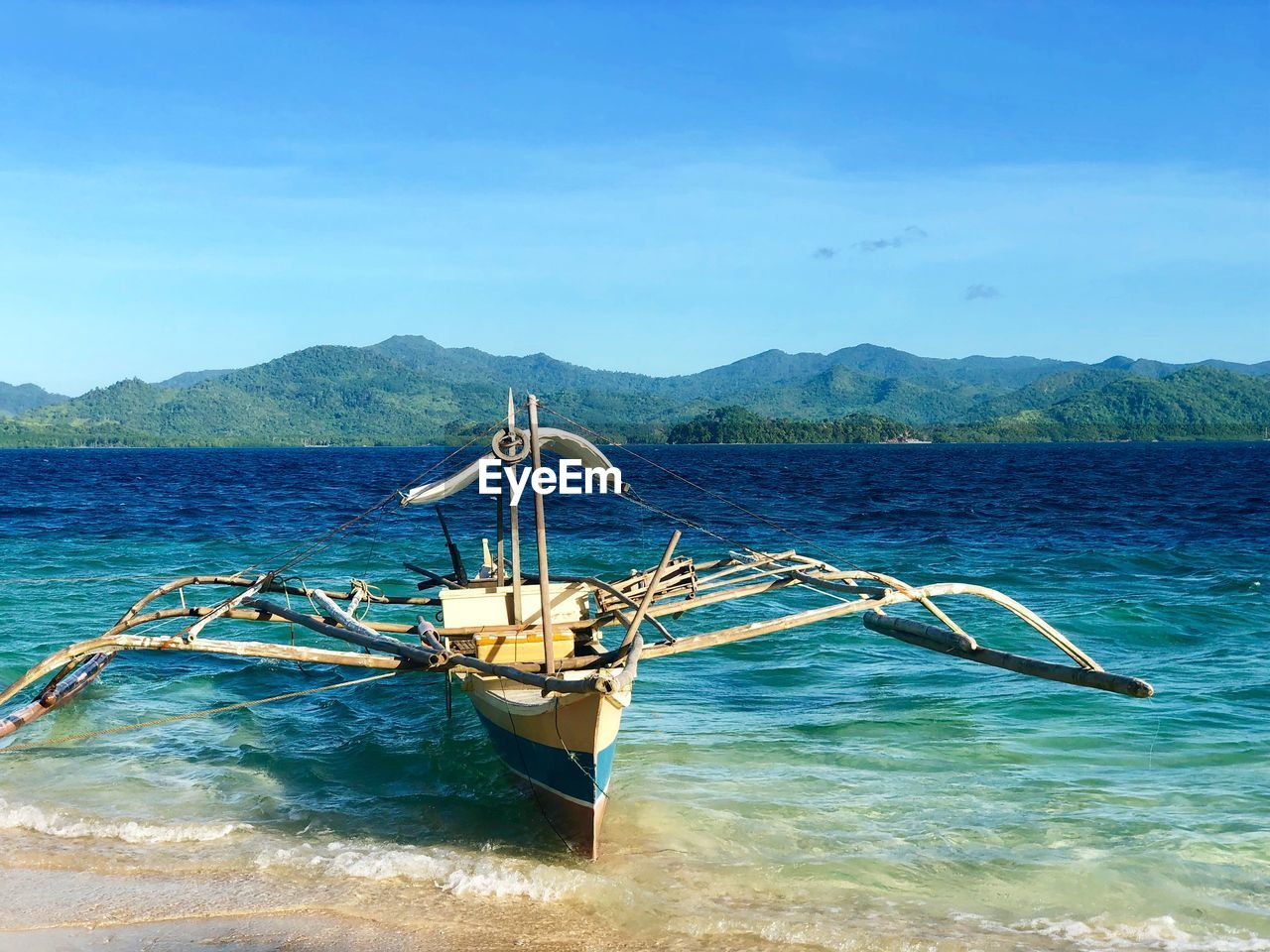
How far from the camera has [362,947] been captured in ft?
29.0

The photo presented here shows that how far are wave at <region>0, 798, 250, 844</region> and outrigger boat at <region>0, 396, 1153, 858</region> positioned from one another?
1.42m

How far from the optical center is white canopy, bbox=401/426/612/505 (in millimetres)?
12176

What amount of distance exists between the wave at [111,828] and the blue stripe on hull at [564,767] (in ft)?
10.4

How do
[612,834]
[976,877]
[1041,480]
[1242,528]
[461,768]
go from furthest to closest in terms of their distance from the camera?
1. [1041,480]
2. [1242,528]
3. [461,768]
4. [612,834]
5. [976,877]

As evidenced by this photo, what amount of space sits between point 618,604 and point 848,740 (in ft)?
12.4

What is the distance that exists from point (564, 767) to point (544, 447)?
12.8 feet

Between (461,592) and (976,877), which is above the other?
(461,592)

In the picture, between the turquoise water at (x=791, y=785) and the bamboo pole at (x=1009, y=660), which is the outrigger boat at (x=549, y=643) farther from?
the turquoise water at (x=791, y=785)

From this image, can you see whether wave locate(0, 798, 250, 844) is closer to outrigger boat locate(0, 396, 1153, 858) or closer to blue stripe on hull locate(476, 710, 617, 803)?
outrigger boat locate(0, 396, 1153, 858)

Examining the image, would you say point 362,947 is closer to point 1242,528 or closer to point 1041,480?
point 1242,528

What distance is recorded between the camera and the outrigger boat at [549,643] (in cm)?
1034

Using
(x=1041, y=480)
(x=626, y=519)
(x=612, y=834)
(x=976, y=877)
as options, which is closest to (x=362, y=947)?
A: (x=612, y=834)

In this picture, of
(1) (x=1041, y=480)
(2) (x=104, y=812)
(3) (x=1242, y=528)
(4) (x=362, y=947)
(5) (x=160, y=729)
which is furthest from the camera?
(1) (x=1041, y=480)

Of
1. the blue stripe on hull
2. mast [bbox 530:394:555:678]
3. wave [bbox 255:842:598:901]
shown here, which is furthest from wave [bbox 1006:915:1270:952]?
mast [bbox 530:394:555:678]
